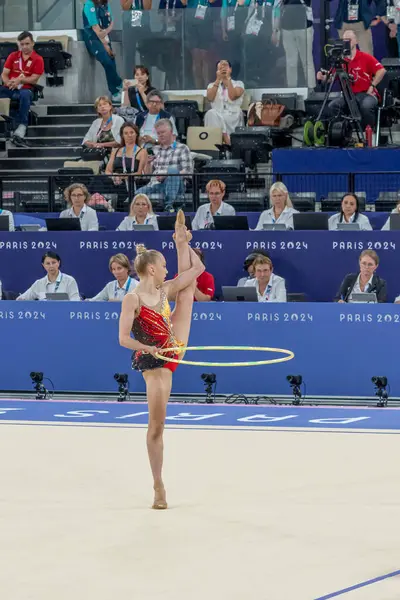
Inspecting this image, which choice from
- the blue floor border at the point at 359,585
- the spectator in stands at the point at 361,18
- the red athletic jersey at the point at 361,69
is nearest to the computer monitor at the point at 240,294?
the red athletic jersey at the point at 361,69

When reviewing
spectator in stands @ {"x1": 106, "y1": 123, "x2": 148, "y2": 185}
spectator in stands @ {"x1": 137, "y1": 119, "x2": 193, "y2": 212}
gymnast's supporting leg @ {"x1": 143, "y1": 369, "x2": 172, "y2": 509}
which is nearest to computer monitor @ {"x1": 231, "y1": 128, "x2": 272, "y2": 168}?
spectator in stands @ {"x1": 137, "y1": 119, "x2": 193, "y2": 212}

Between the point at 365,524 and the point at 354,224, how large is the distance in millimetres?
6656

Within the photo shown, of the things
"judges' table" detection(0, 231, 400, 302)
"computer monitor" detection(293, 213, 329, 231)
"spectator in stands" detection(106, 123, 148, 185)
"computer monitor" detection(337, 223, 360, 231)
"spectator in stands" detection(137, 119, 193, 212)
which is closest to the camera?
"judges' table" detection(0, 231, 400, 302)

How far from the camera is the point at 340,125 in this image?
16156mm

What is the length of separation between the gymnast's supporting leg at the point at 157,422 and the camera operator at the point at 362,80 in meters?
9.45

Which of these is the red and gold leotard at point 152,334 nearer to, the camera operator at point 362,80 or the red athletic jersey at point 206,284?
the red athletic jersey at point 206,284

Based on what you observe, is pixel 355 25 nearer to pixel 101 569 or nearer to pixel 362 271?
pixel 362 271

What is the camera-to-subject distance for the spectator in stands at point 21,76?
1939 centimetres

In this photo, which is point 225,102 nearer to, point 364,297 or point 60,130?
point 60,130

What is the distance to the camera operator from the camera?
1688 centimetres

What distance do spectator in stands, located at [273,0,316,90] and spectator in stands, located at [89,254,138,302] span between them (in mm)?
6782

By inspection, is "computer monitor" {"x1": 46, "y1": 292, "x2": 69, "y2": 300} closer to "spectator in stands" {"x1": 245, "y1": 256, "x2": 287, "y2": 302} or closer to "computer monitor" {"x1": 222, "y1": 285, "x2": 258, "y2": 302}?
"computer monitor" {"x1": 222, "y1": 285, "x2": 258, "y2": 302}

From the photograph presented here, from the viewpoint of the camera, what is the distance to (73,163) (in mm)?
17328

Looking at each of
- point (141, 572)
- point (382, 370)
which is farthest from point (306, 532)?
point (382, 370)
